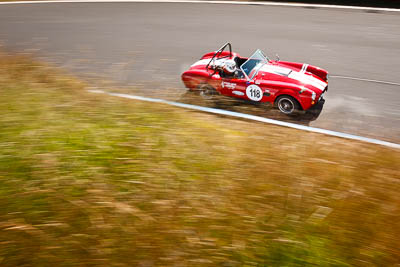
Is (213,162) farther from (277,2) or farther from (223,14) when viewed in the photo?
(277,2)

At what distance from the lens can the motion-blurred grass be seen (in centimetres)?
339

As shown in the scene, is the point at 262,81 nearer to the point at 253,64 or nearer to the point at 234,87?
the point at 234,87

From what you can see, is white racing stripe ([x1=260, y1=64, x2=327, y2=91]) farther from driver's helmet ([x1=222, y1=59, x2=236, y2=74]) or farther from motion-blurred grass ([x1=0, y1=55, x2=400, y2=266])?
motion-blurred grass ([x1=0, y1=55, x2=400, y2=266])

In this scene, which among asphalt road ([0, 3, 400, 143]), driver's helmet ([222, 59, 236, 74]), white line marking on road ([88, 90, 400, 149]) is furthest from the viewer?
asphalt road ([0, 3, 400, 143])

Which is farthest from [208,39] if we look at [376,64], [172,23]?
[376,64]

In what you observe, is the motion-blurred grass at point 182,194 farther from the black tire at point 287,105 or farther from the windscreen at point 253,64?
the windscreen at point 253,64

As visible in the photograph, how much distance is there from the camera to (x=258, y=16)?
14.6 m

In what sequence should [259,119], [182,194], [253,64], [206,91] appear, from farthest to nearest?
[206,91] < [253,64] < [259,119] < [182,194]

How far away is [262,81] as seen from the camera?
271 inches

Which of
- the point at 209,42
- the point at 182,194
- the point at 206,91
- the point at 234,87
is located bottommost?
the point at 182,194

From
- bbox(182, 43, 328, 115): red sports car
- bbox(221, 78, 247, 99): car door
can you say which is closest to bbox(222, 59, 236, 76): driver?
bbox(182, 43, 328, 115): red sports car

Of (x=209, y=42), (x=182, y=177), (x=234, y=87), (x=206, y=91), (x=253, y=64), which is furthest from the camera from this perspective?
(x=209, y=42)

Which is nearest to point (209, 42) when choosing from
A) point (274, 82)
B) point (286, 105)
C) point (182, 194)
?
point (274, 82)

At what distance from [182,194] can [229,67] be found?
13.4 feet
